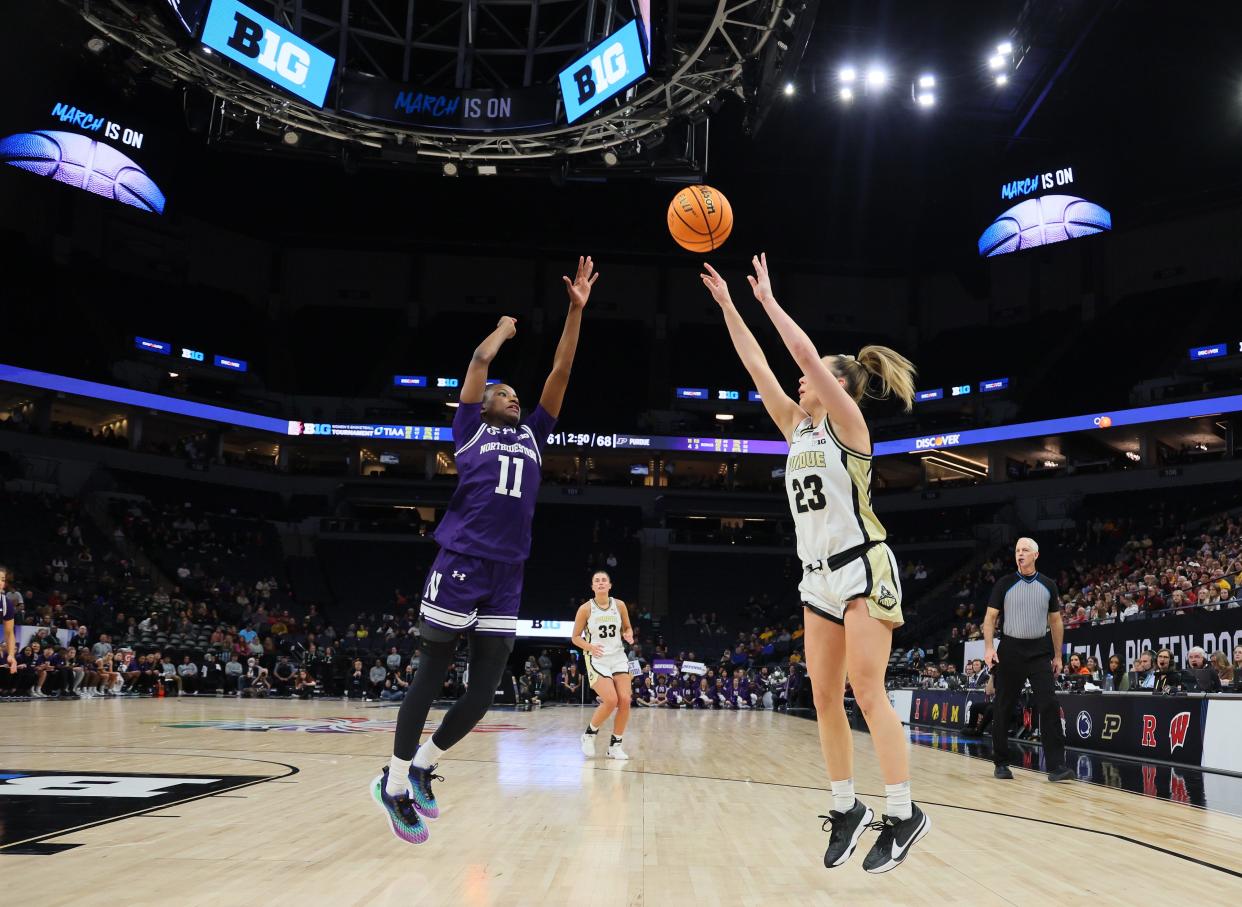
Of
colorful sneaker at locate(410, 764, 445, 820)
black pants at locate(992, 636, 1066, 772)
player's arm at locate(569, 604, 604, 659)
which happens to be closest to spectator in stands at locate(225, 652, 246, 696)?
player's arm at locate(569, 604, 604, 659)

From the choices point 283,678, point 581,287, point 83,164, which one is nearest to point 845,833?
point 581,287

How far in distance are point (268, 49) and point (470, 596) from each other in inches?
660

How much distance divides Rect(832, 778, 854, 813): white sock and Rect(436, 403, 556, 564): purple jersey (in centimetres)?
179

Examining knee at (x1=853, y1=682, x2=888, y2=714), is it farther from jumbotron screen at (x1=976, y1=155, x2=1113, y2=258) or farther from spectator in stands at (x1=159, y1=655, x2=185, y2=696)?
jumbotron screen at (x1=976, y1=155, x2=1113, y2=258)

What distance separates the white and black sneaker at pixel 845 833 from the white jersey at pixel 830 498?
1099 millimetres

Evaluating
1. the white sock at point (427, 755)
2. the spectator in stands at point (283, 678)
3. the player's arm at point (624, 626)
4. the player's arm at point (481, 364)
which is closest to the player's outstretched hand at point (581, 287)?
the player's arm at point (481, 364)

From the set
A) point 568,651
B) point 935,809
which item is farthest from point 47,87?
point 935,809

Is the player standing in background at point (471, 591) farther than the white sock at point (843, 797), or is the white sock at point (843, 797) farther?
the player standing in background at point (471, 591)

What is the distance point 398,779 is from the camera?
15.1ft

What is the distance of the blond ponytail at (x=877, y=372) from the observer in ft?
14.5

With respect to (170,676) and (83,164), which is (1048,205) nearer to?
(170,676)

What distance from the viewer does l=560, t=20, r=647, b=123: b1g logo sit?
17250 millimetres

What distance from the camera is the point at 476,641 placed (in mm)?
4777

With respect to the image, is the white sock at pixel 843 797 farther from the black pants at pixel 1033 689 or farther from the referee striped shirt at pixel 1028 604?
the black pants at pixel 1033 689
